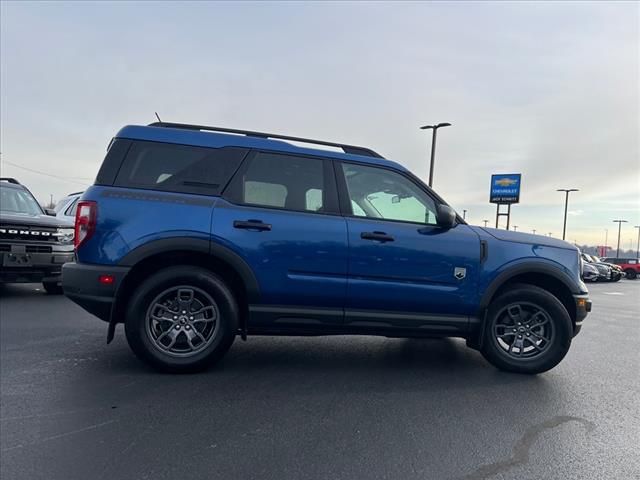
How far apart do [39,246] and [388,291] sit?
237 inches

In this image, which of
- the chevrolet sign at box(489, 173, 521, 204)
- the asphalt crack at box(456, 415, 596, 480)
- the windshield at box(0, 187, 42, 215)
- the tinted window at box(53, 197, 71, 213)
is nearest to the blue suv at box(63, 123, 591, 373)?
the asphalt crack at box(456, 415, 596, 480)

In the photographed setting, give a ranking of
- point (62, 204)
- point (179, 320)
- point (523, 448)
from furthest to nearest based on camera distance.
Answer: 1. point (62, 204)
2. point (179, 320)
3. point (523, 448)

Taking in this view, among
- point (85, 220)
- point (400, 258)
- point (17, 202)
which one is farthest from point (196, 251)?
point (17, 202)

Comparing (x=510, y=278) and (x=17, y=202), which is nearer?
(x=510, y=278)

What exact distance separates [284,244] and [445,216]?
4.89 feet

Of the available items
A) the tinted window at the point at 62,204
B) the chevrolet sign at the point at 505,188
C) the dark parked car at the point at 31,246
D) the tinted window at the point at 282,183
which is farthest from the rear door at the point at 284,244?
the chevrolet sign at the point at 505,188

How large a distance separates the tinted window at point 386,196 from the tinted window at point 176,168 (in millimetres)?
1127

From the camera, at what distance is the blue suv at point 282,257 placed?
3764 mm

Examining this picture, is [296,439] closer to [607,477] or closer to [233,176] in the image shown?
[607,477]

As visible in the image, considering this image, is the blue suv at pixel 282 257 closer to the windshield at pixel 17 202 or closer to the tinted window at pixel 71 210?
the windshield at pixel 17 202

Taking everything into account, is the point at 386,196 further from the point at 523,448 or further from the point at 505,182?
the point at 505,182

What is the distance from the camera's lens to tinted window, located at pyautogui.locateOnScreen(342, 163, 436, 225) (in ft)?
13.7

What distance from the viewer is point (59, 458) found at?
8.50ft

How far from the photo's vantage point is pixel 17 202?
26.8 ft
